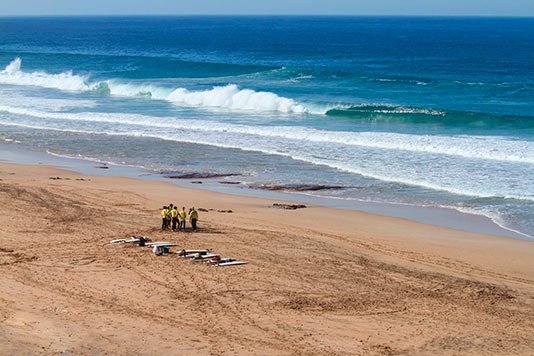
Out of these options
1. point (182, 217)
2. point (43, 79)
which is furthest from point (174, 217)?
point (43, 79)

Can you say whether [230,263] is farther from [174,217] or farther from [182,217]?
[174,217]

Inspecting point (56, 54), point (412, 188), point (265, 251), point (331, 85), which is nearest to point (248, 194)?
point (412, 188)

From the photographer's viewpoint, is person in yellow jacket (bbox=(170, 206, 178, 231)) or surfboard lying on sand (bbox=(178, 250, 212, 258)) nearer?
surfboard lying on sand (bbox=(178, 250, 212, 258))

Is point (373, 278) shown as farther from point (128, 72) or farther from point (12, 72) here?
point (12, 72)

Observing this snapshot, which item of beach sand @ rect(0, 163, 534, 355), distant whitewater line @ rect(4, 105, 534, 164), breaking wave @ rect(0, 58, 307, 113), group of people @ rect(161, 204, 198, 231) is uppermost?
breaking wave @ rect(0, 58, 307, 113)

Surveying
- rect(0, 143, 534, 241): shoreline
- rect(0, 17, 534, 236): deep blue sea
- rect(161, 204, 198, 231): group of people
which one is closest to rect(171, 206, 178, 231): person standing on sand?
rect(161, 204, 198, 231): group of people

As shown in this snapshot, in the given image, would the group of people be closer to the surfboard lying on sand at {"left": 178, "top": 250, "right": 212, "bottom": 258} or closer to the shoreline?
the surfboard lying on sand at {"left": 178, "top": 250, "right": 212, "bottom": 258}

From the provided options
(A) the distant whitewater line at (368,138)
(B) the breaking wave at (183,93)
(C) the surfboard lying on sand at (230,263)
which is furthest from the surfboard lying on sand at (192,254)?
(B) the breaking wave at (183,93)
